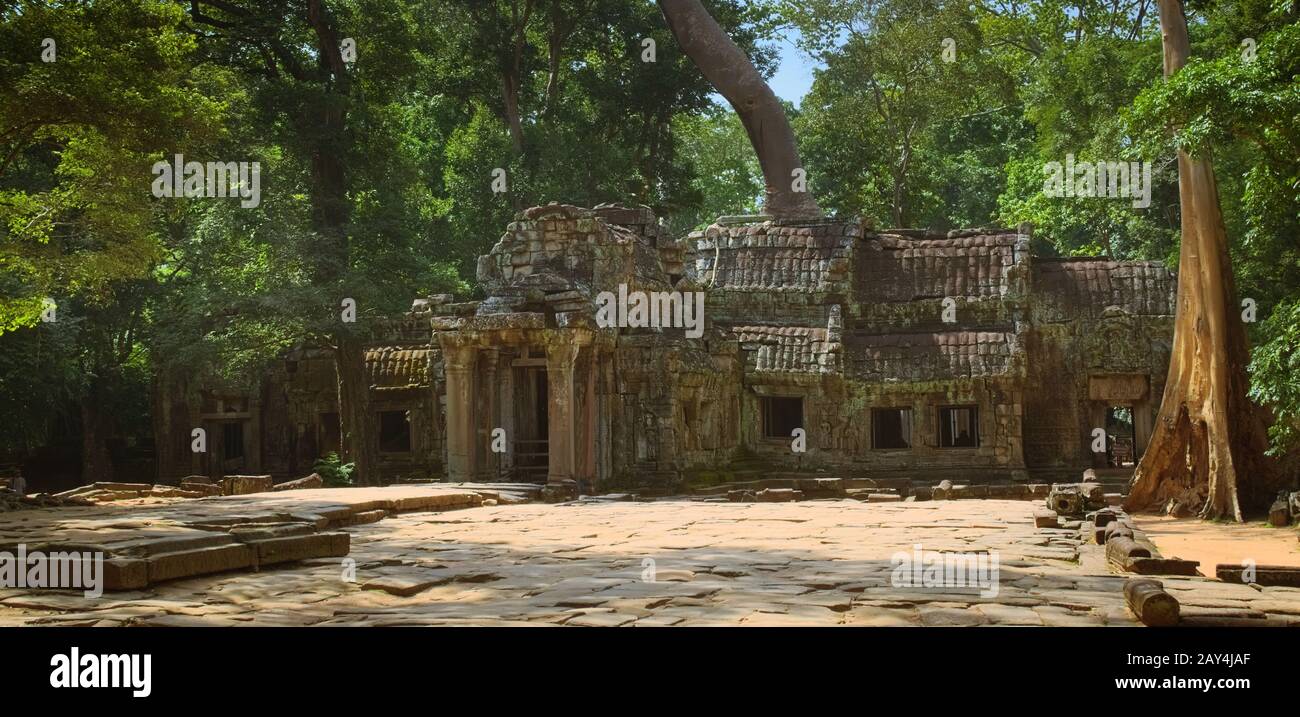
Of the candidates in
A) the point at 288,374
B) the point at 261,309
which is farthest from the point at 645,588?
the point at 288,374

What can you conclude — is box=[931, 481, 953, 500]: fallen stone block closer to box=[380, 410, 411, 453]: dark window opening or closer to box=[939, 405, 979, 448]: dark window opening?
box=[939, 405, 979, 448]: dark window opening

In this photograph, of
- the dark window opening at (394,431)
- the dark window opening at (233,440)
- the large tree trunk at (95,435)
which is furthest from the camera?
the dark window opening at (233,440)

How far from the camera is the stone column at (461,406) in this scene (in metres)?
20.2

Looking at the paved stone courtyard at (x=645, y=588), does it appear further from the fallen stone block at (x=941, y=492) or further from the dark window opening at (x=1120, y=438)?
the dark window opening at (x=1120, y=438)

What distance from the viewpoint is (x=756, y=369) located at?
25.8m

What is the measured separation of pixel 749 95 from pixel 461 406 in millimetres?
16658

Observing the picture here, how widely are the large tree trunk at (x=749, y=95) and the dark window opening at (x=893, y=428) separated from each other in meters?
6.38

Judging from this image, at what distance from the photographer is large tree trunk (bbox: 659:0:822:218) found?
108 ft

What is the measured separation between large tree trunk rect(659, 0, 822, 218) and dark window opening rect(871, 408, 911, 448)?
638cm

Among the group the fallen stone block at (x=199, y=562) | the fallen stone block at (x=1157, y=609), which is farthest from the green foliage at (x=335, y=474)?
the fallen stone block at (x=1157, y=609)

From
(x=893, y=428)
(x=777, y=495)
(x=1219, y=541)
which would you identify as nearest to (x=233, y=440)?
(x=777, y=495)

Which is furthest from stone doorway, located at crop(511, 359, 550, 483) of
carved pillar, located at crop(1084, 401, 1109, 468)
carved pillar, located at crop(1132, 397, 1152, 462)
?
carved pillar, located at crop(1132, 397, 1152, 462)
